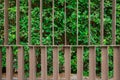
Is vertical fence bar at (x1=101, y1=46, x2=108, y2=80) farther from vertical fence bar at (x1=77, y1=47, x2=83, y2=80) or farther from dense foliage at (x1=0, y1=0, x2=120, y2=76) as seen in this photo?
dense foliage at (x1=0, y1=0, x2=120, y2=76)

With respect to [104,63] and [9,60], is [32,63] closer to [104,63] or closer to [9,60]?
[9,60]

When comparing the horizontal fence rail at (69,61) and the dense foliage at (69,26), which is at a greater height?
the dense foliage at (69,26)

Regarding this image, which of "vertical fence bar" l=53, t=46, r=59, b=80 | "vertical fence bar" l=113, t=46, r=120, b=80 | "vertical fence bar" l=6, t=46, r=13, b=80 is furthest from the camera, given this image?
"vertical fence bar" l=6, t=46, r=13, b=80

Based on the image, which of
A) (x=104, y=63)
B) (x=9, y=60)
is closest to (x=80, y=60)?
(x=104, y=63)

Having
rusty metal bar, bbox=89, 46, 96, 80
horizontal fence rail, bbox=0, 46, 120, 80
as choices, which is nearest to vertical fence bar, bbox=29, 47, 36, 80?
horizontal fence rail, bbox=0, 46, 120, 80

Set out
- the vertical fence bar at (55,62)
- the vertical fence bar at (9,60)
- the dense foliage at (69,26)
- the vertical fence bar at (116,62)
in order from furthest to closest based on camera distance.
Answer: the dense foliage at (69,26)
the vertical fence bar at (9,60)
the vertical fence bar at (55,62)
the vertical fence bar at (116,62)

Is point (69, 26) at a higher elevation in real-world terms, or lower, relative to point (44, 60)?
higher

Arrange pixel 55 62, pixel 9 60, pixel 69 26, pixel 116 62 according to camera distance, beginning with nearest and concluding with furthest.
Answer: pixel 116 62 < pixel 55 62 < pixel 9 60 < pixel 69 26

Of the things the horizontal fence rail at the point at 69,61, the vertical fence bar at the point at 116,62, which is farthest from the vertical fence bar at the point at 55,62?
the vertical fence bar at the point at 116,62

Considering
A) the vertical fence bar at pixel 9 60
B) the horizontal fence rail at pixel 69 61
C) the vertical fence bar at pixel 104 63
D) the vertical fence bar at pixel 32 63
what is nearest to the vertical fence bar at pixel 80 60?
the horizontal fence rail at pixel 69 61

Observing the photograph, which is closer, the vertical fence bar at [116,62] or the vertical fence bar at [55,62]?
the vertical fence bar at [116,62]

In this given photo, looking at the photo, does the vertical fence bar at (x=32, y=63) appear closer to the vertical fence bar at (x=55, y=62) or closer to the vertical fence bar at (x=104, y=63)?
the vertical fence bar at (x=55, y=62)

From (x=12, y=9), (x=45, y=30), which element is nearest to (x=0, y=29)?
(x=12, y=9)

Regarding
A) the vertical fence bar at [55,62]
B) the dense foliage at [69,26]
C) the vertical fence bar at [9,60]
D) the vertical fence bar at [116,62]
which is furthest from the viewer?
the dense foliage at [69,26]
